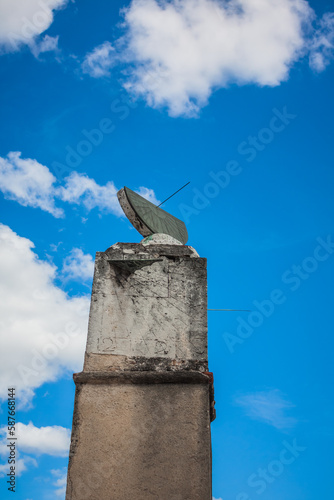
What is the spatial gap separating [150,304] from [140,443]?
1.20 metres

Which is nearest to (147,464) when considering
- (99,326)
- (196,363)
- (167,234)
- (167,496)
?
(167,496)

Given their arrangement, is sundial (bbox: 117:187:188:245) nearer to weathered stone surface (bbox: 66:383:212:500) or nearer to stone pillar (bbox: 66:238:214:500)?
stone pillar (bbox: 66:238:214:500)

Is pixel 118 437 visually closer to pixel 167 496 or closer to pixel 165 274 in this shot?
→ pixel 167 496

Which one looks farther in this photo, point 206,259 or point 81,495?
point 206,259

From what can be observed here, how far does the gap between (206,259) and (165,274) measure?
44 centimetres

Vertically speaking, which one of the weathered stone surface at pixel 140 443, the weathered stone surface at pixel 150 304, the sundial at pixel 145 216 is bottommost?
the weathered stone surface at pixel 140 443

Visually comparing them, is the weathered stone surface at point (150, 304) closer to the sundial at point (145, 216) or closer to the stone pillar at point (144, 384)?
the stone pillar at point (144, 384)

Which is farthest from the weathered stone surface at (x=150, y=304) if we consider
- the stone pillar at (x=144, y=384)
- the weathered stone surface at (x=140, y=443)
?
the weathered stone surface at (x=140, y=443)

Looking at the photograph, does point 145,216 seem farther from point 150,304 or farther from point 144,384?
point 144,384

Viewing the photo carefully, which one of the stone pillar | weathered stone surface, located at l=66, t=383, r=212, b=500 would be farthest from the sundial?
weathered stone surface, located at l=66, t=383, r=212, b=500

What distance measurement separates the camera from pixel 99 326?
4121mm

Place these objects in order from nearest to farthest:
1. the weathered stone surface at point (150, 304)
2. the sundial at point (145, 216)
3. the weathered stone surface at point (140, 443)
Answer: the weathered stone surface at point (140, 443) < the weathered stone surface at point (150, 304) < the sundial at point (145, 216)

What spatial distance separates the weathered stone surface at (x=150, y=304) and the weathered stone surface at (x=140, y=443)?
36cm

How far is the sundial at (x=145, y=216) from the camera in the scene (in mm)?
4898
